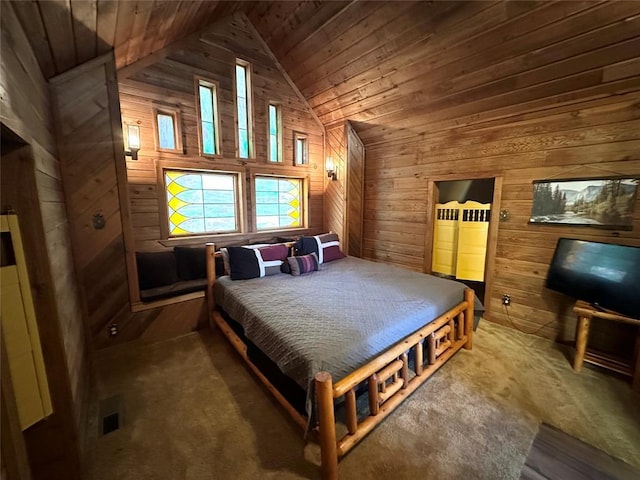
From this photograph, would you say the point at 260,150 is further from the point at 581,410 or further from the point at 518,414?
the point at 581,410

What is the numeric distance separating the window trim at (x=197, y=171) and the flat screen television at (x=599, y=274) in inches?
144

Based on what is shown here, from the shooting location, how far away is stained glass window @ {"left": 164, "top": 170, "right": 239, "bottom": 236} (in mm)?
3176

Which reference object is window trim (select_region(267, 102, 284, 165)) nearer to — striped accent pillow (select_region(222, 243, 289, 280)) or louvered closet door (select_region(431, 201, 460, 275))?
striped accent pillow (select_region(222, 243, 289, 280))

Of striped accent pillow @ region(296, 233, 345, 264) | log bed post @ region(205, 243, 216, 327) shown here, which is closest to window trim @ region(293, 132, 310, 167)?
striped accent pillow @ region(296, 233, 345, 264)

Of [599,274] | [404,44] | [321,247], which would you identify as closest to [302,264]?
[321,247]

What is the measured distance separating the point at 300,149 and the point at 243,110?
103 cm

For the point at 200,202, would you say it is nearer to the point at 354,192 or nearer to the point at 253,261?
the point at 253,261

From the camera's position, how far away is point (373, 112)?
3564 millimetres

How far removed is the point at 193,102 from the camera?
3.09 metres

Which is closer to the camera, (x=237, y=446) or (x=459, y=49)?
(x=237, y=446)

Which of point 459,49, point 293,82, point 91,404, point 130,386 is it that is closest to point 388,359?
point 130,386

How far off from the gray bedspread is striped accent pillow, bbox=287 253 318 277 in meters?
0.08

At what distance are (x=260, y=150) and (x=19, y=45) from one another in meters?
2.51

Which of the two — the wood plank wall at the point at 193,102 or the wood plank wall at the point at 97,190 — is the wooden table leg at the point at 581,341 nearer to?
the wood plank wall at the point at 193,102
